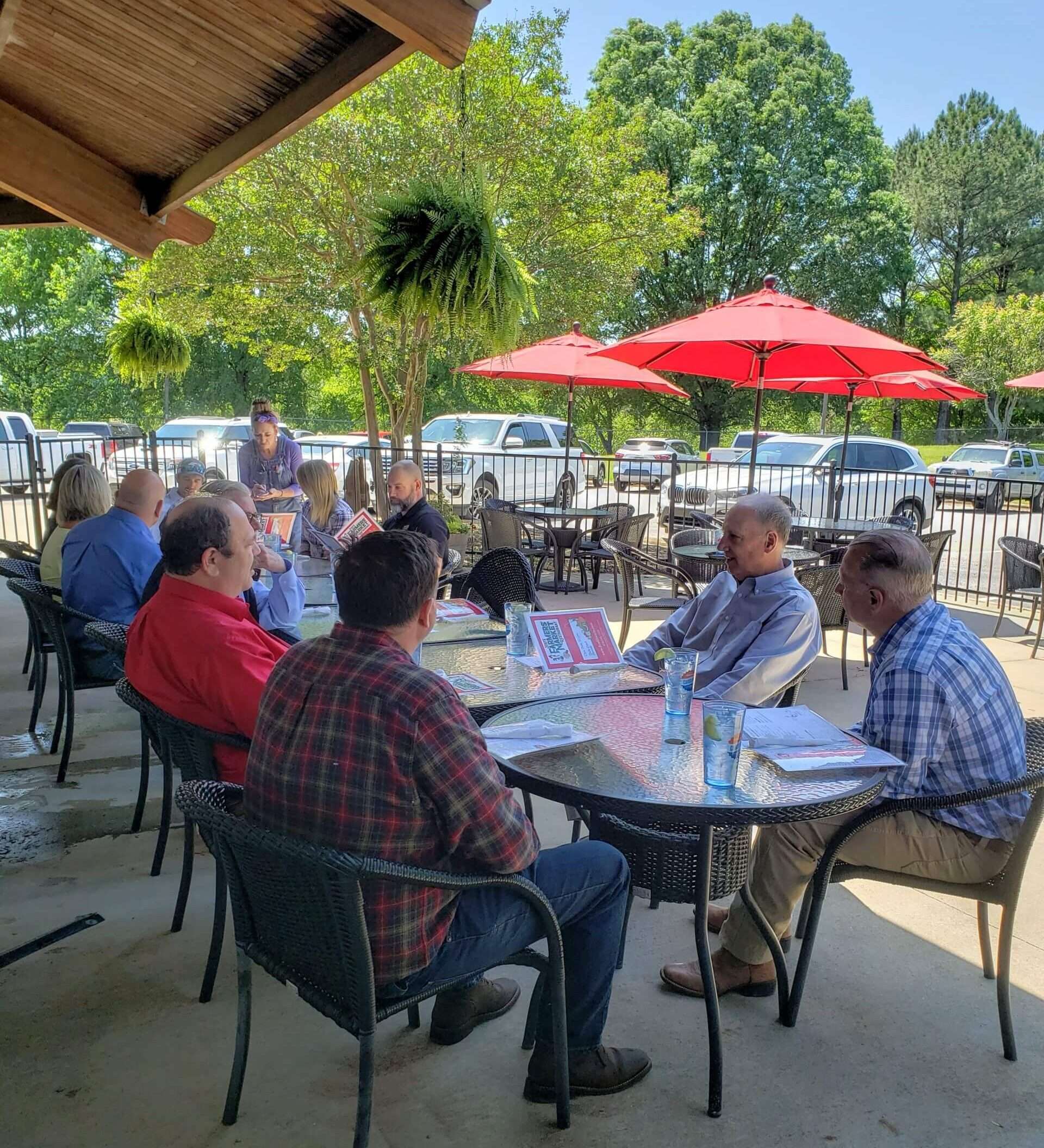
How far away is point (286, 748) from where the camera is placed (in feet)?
5.74

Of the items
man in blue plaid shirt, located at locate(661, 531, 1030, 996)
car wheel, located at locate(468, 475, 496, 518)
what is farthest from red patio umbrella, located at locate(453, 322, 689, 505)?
man in blue plaid shirt, located at locate(661, 531, 1030, 996)

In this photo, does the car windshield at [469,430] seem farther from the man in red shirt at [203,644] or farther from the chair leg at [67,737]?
the man in red shirt at [203,644]

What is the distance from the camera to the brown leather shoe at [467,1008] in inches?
93.8

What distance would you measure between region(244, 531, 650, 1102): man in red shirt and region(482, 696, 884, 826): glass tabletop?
9.9 inches

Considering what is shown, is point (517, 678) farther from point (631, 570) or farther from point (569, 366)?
point (569, 366)

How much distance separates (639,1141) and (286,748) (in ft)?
3.89

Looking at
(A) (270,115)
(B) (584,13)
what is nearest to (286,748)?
(A) (270,115)

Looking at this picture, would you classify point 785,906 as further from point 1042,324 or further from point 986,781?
point 1042,324

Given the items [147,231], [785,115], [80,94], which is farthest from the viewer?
[785,115]

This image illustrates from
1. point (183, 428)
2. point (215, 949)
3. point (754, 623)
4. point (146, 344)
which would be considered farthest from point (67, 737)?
point (183, 428)

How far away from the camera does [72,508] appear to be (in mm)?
4715

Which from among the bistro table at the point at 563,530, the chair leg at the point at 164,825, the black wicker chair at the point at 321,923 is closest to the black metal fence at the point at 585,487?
the bistro table at the point at 563,530

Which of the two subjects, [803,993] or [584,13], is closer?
[803,993]

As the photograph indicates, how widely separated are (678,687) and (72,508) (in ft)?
11.4
